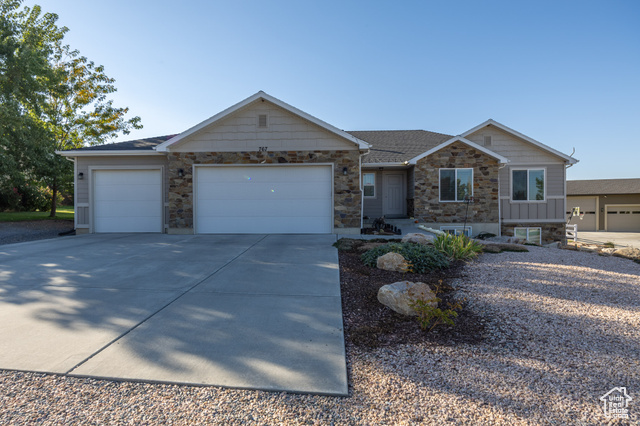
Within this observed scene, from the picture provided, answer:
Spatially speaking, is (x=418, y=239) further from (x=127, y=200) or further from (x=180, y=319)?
(x=127, y=200)

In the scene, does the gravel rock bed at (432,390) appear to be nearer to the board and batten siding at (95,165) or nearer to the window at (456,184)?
the window at (456,184)

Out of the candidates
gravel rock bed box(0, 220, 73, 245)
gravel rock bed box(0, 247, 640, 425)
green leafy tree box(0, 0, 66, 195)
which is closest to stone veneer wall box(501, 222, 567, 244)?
gravel rock bed box(0, 247, 640, 425)

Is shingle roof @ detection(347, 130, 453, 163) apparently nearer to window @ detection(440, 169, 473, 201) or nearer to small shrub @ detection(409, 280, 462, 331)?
window @ detection(440, 169, 473, 201)

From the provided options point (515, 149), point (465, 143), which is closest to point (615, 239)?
point (515, 149)

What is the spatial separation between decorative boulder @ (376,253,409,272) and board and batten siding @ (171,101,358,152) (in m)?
5.40

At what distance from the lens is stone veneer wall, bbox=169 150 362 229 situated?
33.4 ft

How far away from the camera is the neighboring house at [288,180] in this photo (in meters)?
10.2

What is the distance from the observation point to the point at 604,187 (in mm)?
26062

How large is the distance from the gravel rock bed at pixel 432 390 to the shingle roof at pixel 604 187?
2922 cm

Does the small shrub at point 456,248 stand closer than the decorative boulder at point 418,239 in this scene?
Yes

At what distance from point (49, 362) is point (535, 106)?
55.7 feet

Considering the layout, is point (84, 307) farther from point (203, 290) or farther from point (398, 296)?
point (398, 296)

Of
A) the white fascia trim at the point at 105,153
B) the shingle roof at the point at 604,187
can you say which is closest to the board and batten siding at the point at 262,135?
the white fascia trim at the point at 105,153

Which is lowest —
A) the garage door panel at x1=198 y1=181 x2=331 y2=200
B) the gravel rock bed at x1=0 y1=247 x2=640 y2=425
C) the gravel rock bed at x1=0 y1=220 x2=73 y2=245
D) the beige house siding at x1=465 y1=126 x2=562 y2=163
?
the gravel rock bed at x1=0 y1=247 x2=640 y2=425
